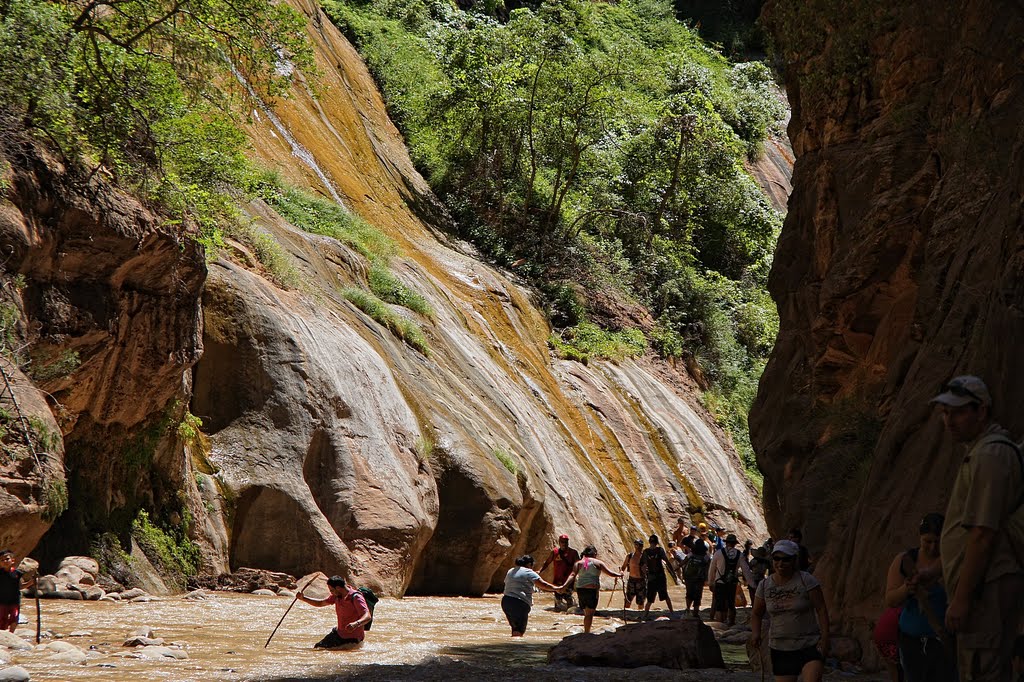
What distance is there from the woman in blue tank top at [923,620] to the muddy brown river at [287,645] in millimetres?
3675

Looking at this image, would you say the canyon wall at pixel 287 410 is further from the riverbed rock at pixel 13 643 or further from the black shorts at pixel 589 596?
the black shorts at pixel 589 596

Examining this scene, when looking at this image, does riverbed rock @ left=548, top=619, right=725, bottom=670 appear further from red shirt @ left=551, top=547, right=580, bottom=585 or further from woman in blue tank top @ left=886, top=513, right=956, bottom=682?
woman in blue tank top @ left=886, top=513, right=956, bottom=682

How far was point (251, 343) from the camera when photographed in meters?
16.4

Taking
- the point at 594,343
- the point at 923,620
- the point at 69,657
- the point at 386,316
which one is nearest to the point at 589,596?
the point at 69,657

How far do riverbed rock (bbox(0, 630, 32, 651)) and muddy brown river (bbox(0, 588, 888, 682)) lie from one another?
0.15 metres

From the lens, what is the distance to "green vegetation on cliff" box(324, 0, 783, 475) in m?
34.2

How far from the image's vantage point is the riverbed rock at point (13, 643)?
28.0 feet

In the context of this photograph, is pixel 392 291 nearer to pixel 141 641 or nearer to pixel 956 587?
pixel 141 641

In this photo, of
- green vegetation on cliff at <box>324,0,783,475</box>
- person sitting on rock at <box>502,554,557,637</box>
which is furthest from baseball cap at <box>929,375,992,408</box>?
green vegetation on cliff at <box>324,0,783,475</box>

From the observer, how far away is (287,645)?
1038cm

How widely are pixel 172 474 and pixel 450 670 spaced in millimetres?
7917

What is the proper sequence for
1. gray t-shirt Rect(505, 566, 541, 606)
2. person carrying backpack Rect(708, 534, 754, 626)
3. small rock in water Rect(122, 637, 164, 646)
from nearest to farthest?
small rock in water Rect(122, 637, 164, 646)
gray t-shirt Rect(505, 566, 541, 606)
person carrying backpack Rect(708, 534, 754, 626)

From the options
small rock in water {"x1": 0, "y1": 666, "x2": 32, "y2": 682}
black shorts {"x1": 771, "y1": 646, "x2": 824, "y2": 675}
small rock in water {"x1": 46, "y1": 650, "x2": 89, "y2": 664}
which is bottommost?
small rock in water {"x1": 46, "y1": 650, "x2": 89, "y2": 664}

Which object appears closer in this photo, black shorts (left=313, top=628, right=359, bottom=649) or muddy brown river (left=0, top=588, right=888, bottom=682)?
muddy brown river (left=0, top=588, right=888, bottom=682)
